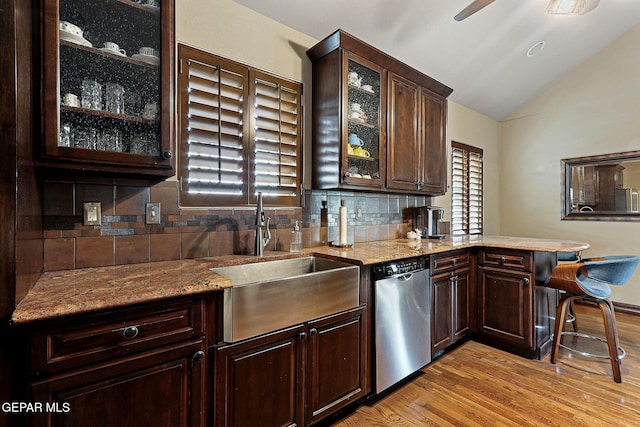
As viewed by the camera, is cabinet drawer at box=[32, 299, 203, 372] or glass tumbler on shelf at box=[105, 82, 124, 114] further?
glass tumbler on shelf at box=[105, 82, 124, 114]

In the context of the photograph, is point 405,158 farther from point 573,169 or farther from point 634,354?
point 573,169

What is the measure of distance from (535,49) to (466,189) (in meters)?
1.73

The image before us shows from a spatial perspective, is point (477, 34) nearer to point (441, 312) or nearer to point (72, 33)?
point (441, 312)

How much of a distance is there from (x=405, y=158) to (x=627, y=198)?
9.87ft

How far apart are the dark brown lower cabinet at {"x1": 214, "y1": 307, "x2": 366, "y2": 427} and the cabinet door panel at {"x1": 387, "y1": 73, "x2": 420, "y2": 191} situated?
4.47 feet

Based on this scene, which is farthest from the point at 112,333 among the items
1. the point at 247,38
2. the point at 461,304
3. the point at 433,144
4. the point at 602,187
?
the point at 602,187

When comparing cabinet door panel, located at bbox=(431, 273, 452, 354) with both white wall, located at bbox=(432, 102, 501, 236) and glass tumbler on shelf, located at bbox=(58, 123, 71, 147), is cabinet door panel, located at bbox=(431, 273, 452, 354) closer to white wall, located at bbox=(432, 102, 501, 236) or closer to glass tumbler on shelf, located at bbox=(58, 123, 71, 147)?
white wall, located at bbox=(432, 102, 501, 236)

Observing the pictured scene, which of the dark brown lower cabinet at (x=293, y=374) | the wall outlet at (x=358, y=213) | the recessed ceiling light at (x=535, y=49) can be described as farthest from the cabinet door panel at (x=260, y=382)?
the recessed ceiling light at (x=535, y=49)

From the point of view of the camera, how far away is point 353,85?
7.75ft

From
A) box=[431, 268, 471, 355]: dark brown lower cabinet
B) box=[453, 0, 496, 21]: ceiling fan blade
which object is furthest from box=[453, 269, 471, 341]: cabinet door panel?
box=[453, 0, 496, 21]: ceiling fan blade

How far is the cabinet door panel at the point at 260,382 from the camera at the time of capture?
4.24 feet

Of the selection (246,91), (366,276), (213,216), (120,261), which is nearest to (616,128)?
(366,276)

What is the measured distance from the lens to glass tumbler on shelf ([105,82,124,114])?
140cm

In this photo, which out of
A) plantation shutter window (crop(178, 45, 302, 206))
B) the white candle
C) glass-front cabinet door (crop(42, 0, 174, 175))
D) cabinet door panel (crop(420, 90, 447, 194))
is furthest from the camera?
cabinet door panel (crop(420, 90, 447, 194))
